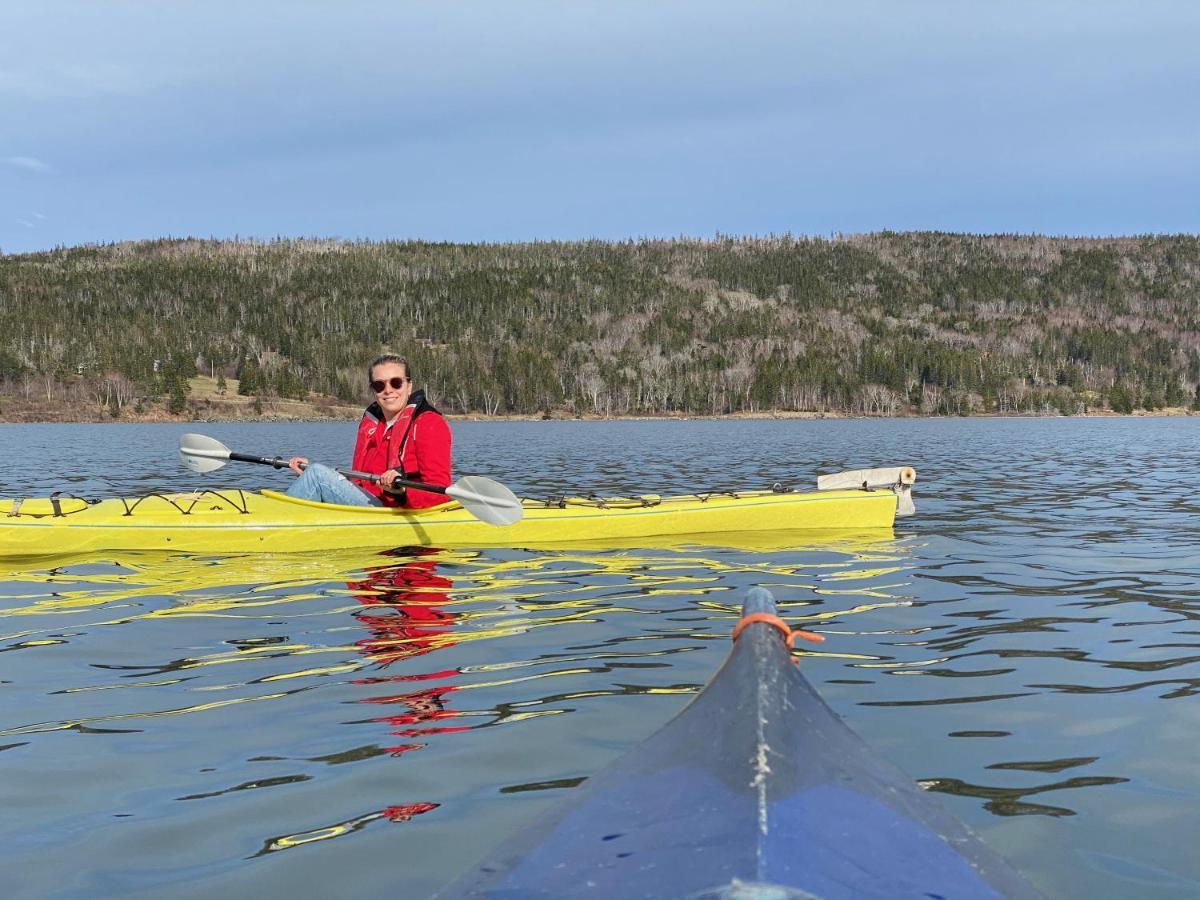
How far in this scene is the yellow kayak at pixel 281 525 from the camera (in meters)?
11.0

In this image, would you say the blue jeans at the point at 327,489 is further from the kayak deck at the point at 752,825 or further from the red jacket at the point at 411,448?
the kayak deck at the point at 752,825

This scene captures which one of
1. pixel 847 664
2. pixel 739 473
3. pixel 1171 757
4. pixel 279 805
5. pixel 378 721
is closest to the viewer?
pixel 279 805

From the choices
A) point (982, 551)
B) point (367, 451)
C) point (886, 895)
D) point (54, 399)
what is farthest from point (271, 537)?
point (54, 399)

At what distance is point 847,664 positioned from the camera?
6.52 m

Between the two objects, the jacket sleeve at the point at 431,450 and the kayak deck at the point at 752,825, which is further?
the jacket sleeve at the point at 431,450

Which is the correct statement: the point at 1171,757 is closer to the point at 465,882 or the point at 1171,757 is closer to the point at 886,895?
the point at 886,895

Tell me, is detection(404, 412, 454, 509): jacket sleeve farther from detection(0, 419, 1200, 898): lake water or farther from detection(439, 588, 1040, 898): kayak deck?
detection(439, 588, 1040, 898): kayak deck

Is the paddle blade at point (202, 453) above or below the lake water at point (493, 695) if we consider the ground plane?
above

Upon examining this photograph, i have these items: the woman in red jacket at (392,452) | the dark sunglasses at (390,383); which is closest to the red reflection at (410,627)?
the woman in red jacket at (392,452)

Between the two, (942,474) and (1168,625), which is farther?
(942,474)

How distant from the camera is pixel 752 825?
2.31m

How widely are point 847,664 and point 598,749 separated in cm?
231

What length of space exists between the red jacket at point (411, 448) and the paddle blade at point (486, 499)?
1.04 ft

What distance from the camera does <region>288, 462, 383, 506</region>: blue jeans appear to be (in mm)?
11562
